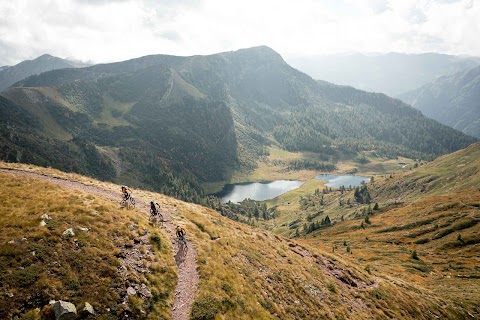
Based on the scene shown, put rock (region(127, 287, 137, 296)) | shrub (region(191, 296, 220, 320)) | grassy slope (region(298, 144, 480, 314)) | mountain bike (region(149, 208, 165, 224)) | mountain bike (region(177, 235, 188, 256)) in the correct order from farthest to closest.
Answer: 1. grassy slope (region(298, 144, 480, 314))
2. mountain bike (region(149, 208, 165, 224))
3. mountain bike (region(177, 235, 188, 256))
4. shrub (region(191, 296, 220, 320))
5. rock (region(127, 287, 137, 296))

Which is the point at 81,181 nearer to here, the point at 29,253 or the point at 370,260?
the point at 29,253

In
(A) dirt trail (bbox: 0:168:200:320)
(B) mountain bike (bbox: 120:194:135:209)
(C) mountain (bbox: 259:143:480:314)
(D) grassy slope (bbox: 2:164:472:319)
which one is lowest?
(C) mountain (bbox: 259:143:480:314)

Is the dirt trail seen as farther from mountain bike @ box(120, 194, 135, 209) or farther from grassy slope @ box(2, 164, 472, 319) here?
mountain bike @ box(120, 194, 135, 209)

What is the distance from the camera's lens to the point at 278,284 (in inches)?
1499

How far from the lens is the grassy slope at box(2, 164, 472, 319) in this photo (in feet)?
98.0

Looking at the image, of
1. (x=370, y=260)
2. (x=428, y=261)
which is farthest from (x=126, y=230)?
(x=428, y=261)

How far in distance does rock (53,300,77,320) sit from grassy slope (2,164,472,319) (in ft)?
30.7

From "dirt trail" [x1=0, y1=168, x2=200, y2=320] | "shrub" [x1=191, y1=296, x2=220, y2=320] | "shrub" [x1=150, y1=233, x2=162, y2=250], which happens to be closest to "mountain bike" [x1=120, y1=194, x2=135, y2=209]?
"dirt trail" [x1=0, y1=168, x2=200, y2=320]

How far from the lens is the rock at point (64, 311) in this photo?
19.0 metres

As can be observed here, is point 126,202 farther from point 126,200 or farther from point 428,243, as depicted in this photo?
point 428,243

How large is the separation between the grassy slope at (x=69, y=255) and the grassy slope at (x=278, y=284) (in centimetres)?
475

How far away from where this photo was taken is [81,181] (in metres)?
46.8

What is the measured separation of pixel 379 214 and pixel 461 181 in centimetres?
5836

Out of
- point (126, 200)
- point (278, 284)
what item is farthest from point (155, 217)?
point (278, 284)
